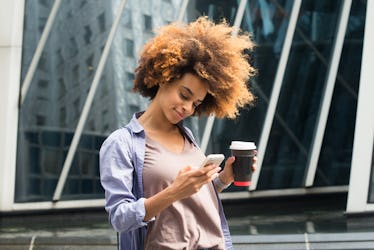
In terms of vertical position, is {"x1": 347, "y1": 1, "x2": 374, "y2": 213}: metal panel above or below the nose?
below

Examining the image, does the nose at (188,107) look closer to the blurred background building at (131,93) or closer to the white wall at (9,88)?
the blurred background building at (131,93)

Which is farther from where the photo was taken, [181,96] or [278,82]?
[278,82]

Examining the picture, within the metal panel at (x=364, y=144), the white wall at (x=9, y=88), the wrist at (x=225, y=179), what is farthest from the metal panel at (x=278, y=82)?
the wrist at (x=225, y=179)

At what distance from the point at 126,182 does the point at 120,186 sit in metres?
0.03

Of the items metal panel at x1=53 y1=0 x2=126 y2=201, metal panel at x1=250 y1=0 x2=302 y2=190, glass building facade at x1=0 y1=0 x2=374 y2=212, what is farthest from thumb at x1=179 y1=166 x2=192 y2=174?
metal panel at x1=250 y1=0 x2=302 y2=190

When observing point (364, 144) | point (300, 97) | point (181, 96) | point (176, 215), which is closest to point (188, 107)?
point (181, 96)

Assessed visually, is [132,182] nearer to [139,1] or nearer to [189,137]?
[189,137]

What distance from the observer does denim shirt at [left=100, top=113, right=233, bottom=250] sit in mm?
3094

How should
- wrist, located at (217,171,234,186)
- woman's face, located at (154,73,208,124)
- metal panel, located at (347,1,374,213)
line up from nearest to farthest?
1. woman's face, located at (154,73,208,124)
2. wrist, located at (217,171,234,186)
3. metal panel, located at (347,1,374,213)

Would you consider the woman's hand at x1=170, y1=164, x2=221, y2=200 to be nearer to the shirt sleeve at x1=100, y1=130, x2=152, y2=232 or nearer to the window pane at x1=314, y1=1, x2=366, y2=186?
the shirt sleeve at x1=100, y1=130, x2=152, y2=232

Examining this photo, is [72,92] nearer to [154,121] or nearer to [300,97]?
[300,97]

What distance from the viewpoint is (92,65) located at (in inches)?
504

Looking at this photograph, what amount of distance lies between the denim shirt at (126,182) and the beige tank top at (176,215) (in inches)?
1.5

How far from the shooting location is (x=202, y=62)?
135 inches
